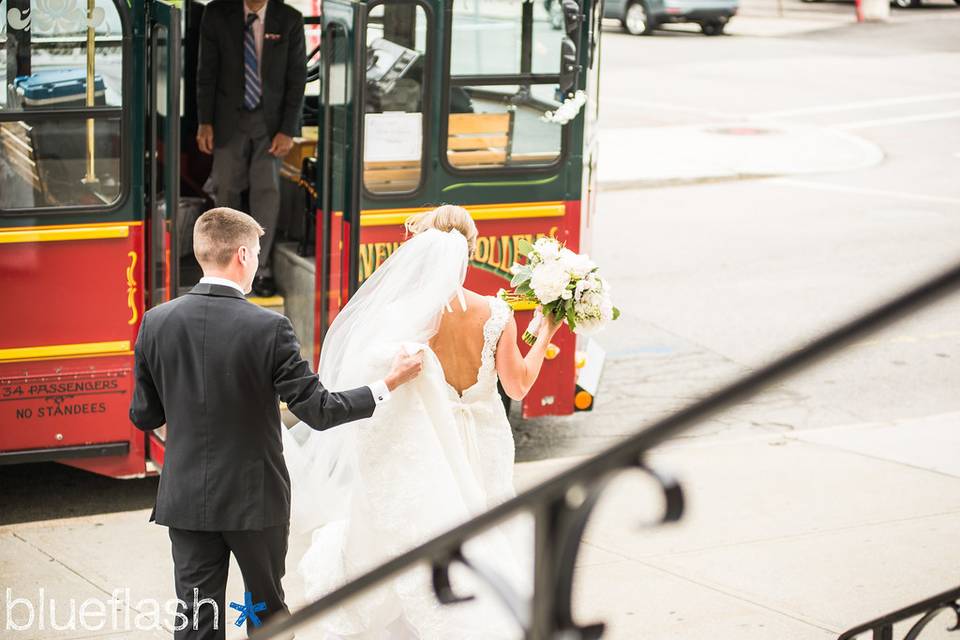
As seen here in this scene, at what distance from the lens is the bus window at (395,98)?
659 centimetres

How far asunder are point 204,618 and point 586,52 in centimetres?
392

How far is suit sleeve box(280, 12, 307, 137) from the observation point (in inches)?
291

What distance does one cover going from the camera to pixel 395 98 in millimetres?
6680

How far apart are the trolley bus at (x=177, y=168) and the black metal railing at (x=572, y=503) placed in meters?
4.23

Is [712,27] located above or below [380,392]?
above

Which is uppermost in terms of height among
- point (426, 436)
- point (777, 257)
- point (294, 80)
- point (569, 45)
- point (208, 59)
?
point (569, 45)

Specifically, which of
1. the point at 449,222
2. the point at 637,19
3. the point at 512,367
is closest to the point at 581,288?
A: the point at 512,367

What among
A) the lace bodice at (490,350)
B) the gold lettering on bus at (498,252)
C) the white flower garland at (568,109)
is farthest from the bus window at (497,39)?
the lace bodice at (490,350)

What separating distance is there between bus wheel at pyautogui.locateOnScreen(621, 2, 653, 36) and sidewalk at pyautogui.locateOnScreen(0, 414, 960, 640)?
76.1 ft

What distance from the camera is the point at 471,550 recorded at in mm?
4746

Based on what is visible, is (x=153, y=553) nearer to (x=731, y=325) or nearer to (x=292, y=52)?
(x=292, y=52)

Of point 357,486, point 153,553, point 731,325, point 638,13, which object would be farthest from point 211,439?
point 638,13

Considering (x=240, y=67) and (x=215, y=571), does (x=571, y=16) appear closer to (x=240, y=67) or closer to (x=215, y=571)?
(x=240, y=67)

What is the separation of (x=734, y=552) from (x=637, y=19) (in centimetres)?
2499
